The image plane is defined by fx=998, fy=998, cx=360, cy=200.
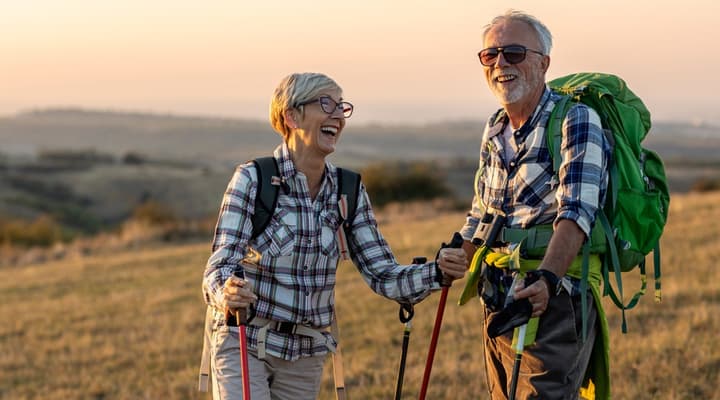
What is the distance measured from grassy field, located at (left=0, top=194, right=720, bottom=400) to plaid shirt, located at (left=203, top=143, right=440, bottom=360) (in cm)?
362

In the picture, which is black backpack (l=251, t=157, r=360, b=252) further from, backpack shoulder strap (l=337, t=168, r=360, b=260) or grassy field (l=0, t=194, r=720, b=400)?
grassy field (l=0, t=194, r=720, b=400)

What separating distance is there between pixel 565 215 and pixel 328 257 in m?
1.23

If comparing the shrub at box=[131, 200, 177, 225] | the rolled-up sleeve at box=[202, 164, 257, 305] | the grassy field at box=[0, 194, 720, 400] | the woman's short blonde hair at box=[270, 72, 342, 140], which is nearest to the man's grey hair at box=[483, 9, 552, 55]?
the woman's short blonde hair at box=[270, 72, 342, 140]

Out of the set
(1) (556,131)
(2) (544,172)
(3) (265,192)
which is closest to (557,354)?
(2) (544,172)

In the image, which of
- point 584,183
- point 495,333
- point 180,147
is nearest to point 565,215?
point 584,183

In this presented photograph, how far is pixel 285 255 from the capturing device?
4.83 metres

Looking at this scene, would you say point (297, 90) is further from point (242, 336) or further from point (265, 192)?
point (242, 336)

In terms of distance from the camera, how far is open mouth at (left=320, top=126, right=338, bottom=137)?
16.2 ft

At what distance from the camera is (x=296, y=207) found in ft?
16.0

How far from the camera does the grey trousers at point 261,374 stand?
15.9ft

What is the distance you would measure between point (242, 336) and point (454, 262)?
3.63 ft

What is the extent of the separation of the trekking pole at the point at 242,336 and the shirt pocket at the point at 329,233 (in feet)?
1.66

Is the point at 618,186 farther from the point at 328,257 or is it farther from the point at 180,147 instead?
the point at 180,147

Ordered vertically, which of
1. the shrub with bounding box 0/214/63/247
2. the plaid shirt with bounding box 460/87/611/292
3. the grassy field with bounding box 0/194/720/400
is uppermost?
the plaid shirt with bounding box 460/87/611/292
